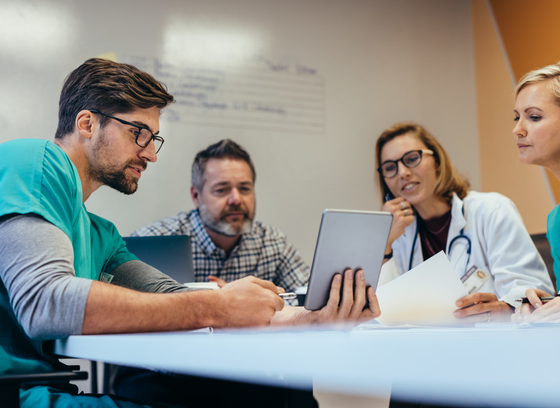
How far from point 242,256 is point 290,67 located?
1315 millimetres

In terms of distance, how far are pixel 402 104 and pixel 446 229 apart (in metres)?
1.44

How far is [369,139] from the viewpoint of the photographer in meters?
3.15

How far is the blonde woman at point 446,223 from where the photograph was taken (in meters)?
1.71

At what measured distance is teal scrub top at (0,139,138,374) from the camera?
792 millimetres

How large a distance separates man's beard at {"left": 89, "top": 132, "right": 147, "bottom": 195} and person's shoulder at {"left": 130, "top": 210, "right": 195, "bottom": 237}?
1028 mm

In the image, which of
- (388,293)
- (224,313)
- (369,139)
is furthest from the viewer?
(369,139)

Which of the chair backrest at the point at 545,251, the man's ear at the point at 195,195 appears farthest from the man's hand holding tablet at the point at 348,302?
the man's ear at the point at 195,195

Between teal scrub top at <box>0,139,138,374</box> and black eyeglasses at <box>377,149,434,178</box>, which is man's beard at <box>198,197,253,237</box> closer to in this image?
black eyeglasses at <box>377,149,434,178</box>

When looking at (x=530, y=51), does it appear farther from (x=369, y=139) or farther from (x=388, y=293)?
(x=388, y=293)

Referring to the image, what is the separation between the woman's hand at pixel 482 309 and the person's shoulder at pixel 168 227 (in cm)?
141

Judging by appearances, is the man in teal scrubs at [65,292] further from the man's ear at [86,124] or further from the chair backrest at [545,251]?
the chair backrest at [545,251]

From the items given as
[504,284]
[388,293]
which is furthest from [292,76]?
[388,293]

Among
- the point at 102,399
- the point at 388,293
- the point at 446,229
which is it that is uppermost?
the point at 446,229

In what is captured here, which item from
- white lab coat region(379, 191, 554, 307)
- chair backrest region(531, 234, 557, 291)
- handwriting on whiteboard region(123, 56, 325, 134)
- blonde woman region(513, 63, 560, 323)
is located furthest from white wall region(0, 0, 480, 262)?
blonde woman region(513, 63, 560, 323)
